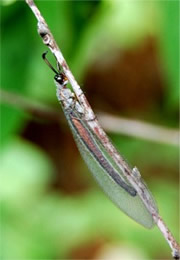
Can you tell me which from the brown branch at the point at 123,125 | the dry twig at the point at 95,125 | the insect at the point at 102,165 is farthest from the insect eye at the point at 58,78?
the brown branch at the point at 123,125

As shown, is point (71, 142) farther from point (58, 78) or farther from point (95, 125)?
point (95, 125)

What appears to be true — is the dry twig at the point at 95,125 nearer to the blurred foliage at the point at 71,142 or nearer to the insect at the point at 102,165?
the insect at the point at 102,165

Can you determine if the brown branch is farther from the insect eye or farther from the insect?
A: the insect eye

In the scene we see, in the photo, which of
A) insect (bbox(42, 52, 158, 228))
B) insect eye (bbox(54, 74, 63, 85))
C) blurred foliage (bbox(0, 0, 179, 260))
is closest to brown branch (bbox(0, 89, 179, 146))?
blurred foliage (bbox(0, 0, 179, 260))

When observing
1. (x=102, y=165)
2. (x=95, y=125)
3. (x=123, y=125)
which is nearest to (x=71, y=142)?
(x=123, y=125)

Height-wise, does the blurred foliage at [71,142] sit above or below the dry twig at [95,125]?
above
